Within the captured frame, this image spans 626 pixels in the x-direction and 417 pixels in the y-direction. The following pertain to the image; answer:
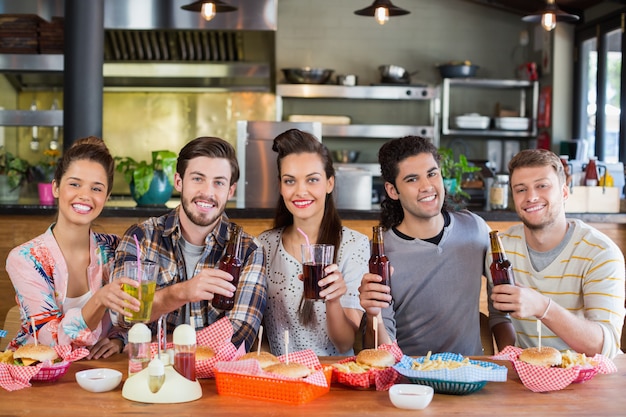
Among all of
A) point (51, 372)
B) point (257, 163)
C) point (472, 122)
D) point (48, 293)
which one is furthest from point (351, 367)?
point (472, 122)

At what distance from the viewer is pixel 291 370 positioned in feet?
7.45

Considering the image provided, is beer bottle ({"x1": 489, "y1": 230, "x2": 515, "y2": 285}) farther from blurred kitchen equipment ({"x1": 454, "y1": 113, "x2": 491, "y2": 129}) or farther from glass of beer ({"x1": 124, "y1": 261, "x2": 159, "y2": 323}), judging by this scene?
blurred kitchen equipment ({"x1": 454, "y1": 113, "x2": 491, "y2": 129})

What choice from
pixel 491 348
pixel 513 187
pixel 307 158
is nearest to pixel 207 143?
pixel 307 158

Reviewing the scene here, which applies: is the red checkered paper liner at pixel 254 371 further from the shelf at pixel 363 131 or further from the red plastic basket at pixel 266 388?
the shelf at pixel 363 131

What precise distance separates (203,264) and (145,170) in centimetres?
300

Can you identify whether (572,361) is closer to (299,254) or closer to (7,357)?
(299,254)

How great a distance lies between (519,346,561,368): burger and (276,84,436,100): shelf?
647 centimetres

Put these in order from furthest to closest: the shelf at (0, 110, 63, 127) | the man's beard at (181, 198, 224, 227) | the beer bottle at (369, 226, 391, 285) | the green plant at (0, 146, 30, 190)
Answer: the shelf at (0, 110, 63, 127) < the green plant at (0, 146, 30, 190) < the man's beard at (181, 198, 224, 227) < the beer bottle at (369, 226, 391, 285)

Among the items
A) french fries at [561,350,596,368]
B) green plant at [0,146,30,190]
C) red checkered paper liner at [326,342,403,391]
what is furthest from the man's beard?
green plant at [0,146,30,190]

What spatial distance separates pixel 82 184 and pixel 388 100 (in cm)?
655

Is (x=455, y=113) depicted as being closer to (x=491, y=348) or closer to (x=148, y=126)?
(x=148, y=126)

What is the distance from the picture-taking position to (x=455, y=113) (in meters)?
9.36

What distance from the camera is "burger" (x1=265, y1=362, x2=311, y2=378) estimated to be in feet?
7.41

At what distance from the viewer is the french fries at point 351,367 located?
7.79ft
